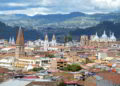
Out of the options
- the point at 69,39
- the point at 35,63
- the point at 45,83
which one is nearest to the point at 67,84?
the point at 45,83

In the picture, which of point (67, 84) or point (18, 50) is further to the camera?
point (18, 50)

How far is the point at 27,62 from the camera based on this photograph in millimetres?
68062

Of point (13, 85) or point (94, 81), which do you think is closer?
point (13, 85)

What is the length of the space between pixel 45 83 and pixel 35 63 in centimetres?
3590

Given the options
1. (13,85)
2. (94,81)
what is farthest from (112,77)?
(13,85)

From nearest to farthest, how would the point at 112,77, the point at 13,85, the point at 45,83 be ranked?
the point at 13,85, the point at 45,83, the point at 112,77

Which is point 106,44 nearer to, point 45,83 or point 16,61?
point 16,61

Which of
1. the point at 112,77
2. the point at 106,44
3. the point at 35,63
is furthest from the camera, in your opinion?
the point at 106,44

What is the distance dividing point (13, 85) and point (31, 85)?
3.87 ft

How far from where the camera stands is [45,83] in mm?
32062

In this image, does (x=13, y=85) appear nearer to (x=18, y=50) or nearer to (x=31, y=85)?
(x=31, y=85)

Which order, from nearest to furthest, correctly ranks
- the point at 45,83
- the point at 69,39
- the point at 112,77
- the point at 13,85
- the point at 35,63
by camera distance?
the point at 13,85, the point at 45,83, the point at 112,77, the point at 35,63, the point at 69,39

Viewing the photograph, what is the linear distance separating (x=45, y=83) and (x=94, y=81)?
3549 millimetres

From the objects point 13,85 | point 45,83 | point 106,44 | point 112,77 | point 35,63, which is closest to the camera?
point 13,85
